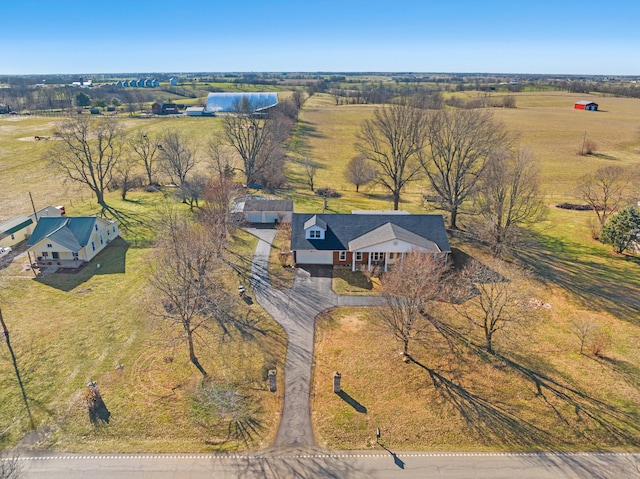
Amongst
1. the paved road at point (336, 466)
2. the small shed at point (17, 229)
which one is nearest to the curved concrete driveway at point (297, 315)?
the paved road at point (336, 466)

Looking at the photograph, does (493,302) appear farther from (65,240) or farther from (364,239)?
(65,240)

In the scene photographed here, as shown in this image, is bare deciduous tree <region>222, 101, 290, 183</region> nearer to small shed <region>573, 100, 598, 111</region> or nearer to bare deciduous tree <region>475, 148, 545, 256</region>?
bare deciduous tree <region>475, 148, 545, 256</region>

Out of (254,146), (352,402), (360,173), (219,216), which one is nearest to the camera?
(352,402)

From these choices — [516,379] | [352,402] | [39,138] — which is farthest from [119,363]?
[39,138]

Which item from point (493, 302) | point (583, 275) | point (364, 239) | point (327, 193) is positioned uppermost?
point (327, 193)

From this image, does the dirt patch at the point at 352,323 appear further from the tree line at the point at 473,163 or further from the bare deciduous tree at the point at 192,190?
the bare deciduous tree at the point at 192,190

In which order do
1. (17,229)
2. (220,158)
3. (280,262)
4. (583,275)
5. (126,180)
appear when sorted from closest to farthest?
(583,275), (280,262), (17,229), (126,180), (220,158)
